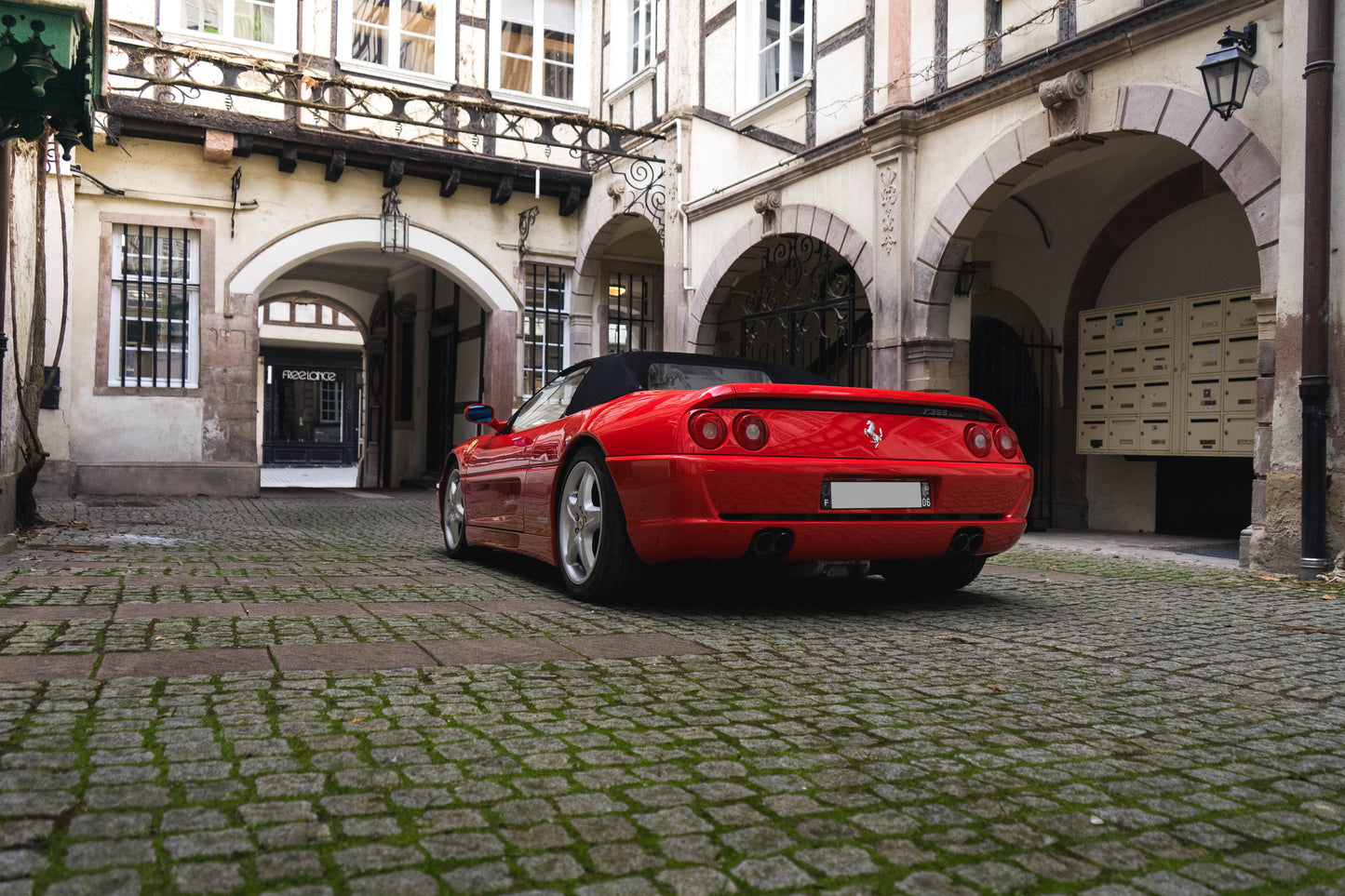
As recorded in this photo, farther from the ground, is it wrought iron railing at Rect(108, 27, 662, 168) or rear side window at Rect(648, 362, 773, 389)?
wrought iron railing at Rect(108, 27, 662, 168)

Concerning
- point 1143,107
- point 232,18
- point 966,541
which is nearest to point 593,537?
point 966,541

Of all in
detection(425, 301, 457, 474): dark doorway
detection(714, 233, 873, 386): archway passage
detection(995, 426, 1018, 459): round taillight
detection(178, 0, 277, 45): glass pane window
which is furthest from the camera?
detection(425, 301, 457, 474): dark doorway

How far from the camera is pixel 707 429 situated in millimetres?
4309

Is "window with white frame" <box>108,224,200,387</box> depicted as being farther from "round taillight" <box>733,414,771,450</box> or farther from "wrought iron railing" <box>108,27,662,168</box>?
"round taillight" <box>733,414,771,450</box>

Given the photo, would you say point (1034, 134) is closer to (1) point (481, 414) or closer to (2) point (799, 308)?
(2) point (799, 308)

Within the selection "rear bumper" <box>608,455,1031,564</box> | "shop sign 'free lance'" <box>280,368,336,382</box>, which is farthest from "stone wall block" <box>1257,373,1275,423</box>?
"shop sign 'free lance'" <box>280,368,336,382</box>

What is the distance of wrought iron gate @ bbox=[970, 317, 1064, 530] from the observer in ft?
40.8

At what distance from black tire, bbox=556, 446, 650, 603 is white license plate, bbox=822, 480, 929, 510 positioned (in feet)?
2.82

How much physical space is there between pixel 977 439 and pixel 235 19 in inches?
551

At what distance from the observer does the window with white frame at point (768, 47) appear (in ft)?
40.9

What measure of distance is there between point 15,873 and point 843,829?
54.0 inches

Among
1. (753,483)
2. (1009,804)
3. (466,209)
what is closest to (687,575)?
(753,483)

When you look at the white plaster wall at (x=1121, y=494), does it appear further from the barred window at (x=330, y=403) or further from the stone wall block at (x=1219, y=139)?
the barred window at (x=330, y=403)

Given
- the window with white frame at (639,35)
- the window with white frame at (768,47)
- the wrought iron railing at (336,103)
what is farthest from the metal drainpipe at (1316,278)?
the window with white frame at (639,35)
